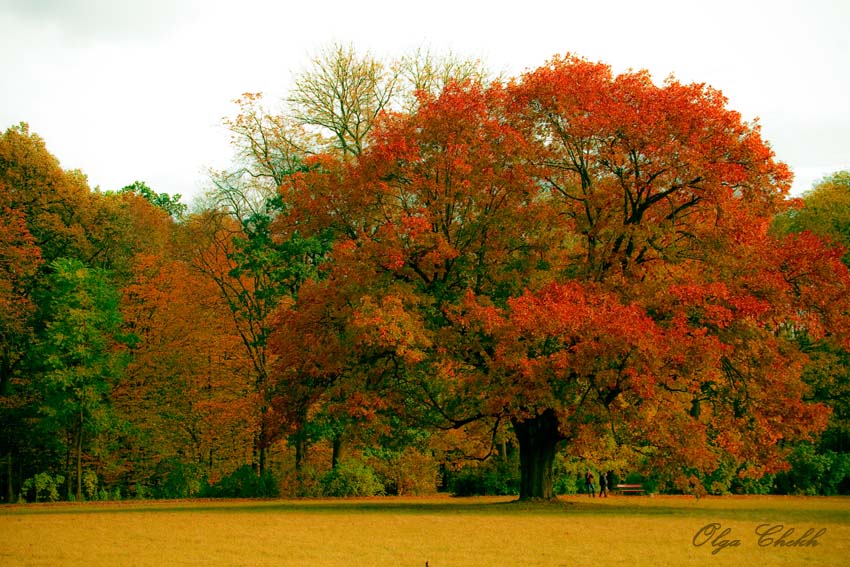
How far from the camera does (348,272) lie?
31672mm

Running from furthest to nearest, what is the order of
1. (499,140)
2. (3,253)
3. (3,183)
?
(3,183)
(3,253)
(499,140)

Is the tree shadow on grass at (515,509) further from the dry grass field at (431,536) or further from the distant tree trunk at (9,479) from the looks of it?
the distant tree trunk at (9,479)

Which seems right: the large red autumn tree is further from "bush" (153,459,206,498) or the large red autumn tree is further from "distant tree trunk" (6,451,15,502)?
"distant tree trunk" (6,451,15,502)

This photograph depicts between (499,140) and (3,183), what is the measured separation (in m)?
26.3

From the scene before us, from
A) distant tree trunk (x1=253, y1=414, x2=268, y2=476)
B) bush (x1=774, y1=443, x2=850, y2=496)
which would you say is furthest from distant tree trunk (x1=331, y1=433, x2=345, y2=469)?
bush (x1=774, y1=443, x2=850, y2=496)

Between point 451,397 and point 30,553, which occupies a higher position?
point 451,397

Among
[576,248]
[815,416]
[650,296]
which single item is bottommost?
[815,416]

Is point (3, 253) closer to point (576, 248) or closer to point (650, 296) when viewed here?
point (576, 248)

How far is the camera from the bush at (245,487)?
132 feet

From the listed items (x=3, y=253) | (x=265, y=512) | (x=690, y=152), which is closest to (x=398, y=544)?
(x=265, y=512)

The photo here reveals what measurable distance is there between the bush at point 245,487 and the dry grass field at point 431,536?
8.82 metres

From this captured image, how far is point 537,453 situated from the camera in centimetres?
3155

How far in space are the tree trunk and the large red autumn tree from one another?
58 millimetres

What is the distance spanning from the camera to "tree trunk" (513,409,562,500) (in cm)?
3130
